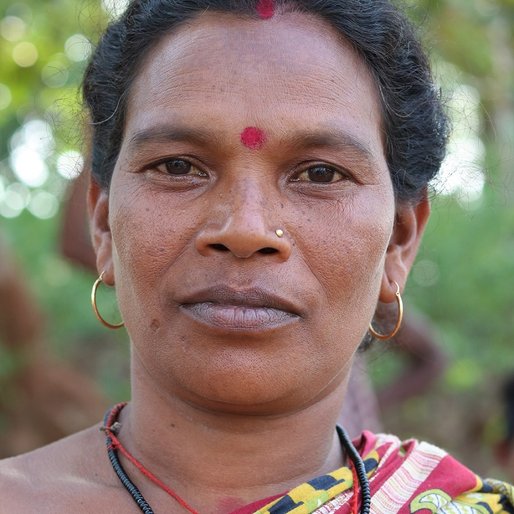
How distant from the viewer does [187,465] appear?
2408 millimetres

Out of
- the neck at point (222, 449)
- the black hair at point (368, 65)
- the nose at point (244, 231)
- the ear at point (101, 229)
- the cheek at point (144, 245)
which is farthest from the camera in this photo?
the ear at point (101, 229)

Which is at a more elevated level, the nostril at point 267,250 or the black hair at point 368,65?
the black hair at point 368,65

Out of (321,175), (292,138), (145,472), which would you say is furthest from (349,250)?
(145,472)

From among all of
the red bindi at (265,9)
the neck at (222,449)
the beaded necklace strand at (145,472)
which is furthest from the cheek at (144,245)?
the red bindi at (265,9)

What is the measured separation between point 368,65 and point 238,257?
753mm

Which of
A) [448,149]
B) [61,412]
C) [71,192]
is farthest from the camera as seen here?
[61,412]

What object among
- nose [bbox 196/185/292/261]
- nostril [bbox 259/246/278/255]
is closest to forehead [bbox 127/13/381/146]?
nose [bbox 196/185/292/261]

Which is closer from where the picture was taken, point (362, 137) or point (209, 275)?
point (209, 275)

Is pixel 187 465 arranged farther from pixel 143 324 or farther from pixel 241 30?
pixel 241 30

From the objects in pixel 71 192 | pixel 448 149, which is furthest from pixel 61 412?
pixel 448 149

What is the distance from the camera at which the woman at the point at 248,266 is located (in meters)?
2.20

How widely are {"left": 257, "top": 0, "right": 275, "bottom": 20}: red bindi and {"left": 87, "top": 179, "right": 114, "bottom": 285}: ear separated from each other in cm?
70

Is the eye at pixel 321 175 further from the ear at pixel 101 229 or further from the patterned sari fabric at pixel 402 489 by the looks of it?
the patterned sari fabric at pixel 402 489

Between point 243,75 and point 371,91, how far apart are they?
1.33 ft
